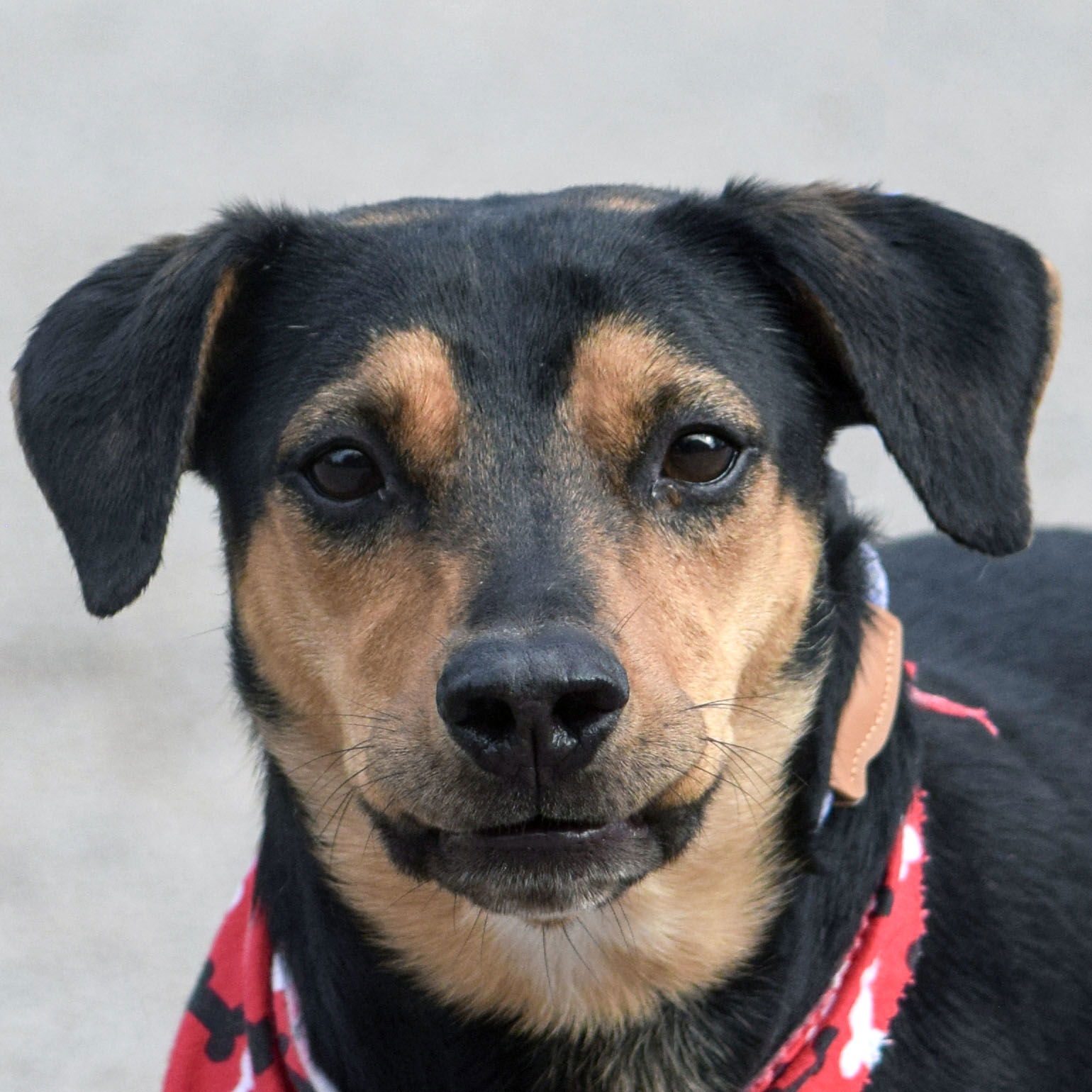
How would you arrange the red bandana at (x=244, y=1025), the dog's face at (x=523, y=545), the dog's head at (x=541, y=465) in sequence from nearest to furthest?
the dog's face at (x=523, y=545) < the dog's head at (x=541, y=465) < the red bandana at (x=244, y=1025)

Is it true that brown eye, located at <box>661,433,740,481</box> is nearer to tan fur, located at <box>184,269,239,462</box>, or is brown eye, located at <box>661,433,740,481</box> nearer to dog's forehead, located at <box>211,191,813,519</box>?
dog's forehead, located at <box>211,191,813,519</box>

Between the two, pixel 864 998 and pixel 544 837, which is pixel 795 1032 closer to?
pixel 864 998

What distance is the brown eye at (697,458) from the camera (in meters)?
2.72

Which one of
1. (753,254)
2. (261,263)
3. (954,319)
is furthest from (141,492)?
(954,319)

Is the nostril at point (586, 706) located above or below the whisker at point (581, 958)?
above

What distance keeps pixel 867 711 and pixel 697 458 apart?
20.5 inches

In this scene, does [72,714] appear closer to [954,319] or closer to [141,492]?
[141,492]

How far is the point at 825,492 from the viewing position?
2.96m

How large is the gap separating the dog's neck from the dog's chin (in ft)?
0.92

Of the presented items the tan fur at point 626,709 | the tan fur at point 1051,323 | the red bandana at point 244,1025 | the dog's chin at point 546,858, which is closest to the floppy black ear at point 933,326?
the tan fur at point 1051,323

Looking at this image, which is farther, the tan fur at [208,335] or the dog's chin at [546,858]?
the tan fur at [208,335]

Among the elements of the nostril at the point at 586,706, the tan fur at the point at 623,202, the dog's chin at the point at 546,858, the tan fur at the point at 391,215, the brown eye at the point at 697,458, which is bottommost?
the dog's chin at the point at 546,858

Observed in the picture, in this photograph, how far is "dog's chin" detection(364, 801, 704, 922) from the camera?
2.46 metres

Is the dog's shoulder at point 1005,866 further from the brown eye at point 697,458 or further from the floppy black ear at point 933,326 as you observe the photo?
the brown eye at point 697,458
